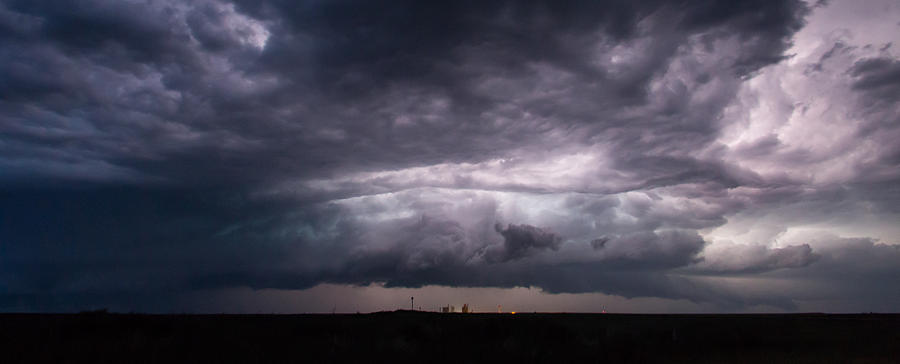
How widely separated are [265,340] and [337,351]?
11.0 meters

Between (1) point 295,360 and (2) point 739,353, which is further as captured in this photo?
(2) point 739,353

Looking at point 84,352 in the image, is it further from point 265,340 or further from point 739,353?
point 739,353

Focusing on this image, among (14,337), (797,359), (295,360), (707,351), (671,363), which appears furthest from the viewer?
(707,351)

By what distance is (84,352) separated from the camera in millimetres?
34062

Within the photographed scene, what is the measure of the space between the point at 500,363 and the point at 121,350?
2348 cm

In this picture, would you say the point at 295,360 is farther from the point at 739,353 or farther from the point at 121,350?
the point at 739,353

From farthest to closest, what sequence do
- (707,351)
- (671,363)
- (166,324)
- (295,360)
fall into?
1. (166,324)
2. (707,351)
3. (671,363)
4. (295,360)

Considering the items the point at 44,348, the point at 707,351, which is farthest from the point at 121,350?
the point at 707,351

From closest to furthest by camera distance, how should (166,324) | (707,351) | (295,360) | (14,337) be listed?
1. (295,360)
2. (14,337)
3. (707,351)
4. (166,324)

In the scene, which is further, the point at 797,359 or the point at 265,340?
the point at 265,340

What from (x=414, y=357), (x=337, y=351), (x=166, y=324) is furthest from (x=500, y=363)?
(x=166, y=324)

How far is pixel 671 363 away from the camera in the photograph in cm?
3816

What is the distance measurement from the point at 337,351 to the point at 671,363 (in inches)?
885

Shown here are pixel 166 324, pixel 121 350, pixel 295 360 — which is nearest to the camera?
pixel 295 360
